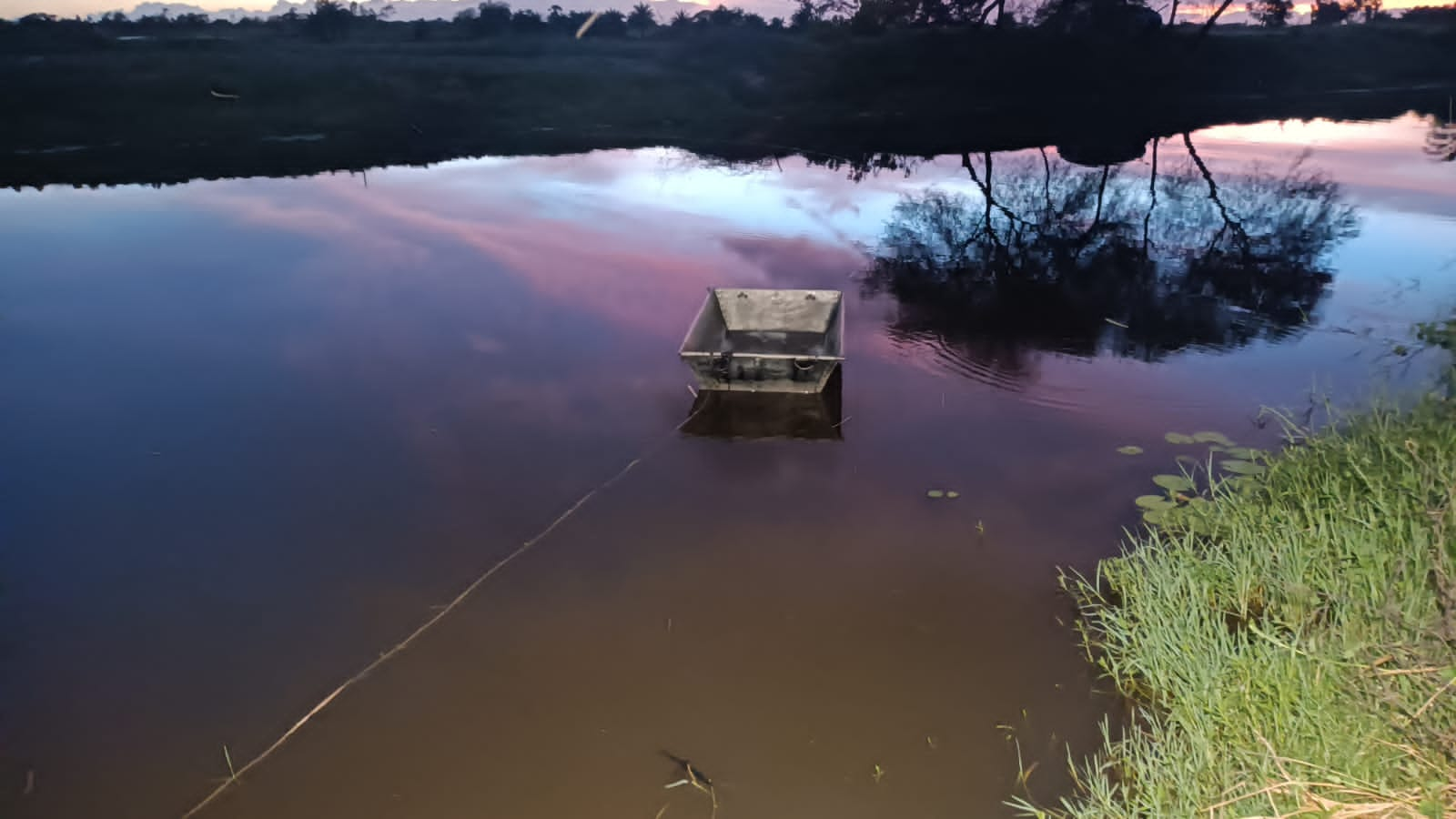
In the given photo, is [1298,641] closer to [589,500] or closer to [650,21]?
[589,500]

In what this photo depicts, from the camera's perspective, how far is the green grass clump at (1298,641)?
342 centimetres

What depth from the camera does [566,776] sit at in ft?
14.2

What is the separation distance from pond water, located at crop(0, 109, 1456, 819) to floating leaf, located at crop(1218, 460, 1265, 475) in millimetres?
489

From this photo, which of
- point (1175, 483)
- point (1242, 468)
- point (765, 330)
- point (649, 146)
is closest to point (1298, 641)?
point (1175, 483)

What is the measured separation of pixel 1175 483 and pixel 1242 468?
516mm

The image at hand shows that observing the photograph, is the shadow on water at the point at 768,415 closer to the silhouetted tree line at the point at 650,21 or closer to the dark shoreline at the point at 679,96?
the dark shoreline at the point at 679,96

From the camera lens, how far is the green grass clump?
11.2 ft

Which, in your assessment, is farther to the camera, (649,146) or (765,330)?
(649,146)

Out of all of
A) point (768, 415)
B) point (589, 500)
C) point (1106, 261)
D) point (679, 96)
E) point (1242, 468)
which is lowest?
point (589, 500)

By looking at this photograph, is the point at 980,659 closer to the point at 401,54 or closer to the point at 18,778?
the point at 18,778

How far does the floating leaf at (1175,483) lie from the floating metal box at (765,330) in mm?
2836

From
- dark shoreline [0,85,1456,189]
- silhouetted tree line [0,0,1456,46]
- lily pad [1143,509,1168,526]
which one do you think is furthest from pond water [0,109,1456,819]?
silhouetted tree line [0,0,1456,46]

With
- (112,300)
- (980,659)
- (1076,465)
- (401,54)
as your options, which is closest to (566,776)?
(980,659)

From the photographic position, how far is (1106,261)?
1372 cm
